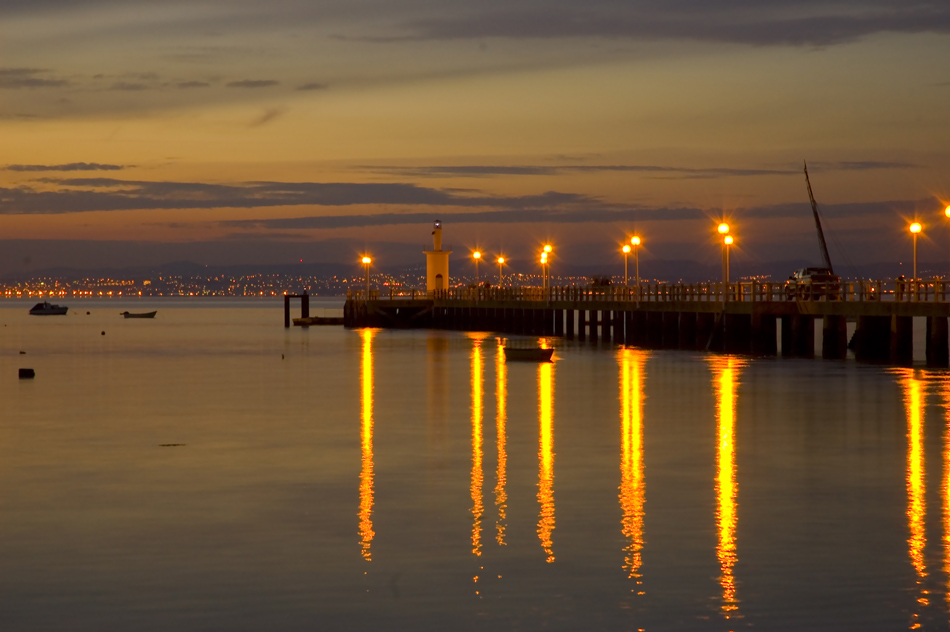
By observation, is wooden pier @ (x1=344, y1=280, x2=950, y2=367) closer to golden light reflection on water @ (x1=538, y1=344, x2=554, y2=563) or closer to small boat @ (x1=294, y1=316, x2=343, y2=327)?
small boat @ (x1=294, y1=316, x2=343, y2=327)

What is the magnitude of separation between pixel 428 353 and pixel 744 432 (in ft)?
125

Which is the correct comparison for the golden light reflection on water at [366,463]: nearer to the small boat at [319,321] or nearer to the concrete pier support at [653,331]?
the concrete pier support at [653,331]

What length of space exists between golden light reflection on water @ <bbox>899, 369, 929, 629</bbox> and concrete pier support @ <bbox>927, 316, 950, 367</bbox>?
11024mm

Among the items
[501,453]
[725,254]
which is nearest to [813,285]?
[725,254]

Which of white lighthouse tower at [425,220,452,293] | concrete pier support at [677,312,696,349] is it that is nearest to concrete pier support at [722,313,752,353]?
concrete pier support at [677,312,696,349]

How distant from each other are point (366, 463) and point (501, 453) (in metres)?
2.73

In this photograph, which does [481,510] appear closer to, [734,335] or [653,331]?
[734,335]

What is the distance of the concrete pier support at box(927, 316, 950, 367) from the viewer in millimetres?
46969

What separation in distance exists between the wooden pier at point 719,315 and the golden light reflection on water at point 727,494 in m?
10.7

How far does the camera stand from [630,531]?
646 inches

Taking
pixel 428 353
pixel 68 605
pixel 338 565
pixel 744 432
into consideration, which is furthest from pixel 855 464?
pixel 428 353

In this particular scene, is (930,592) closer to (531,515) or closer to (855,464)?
(531,515)

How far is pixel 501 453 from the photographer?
80.7ft

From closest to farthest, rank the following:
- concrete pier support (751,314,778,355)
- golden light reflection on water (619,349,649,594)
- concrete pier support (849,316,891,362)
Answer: golden light reflection on water (619,349,649,594) → concrete pier support (849,316,891,362) → concrete pier support (751,314,778,355)
